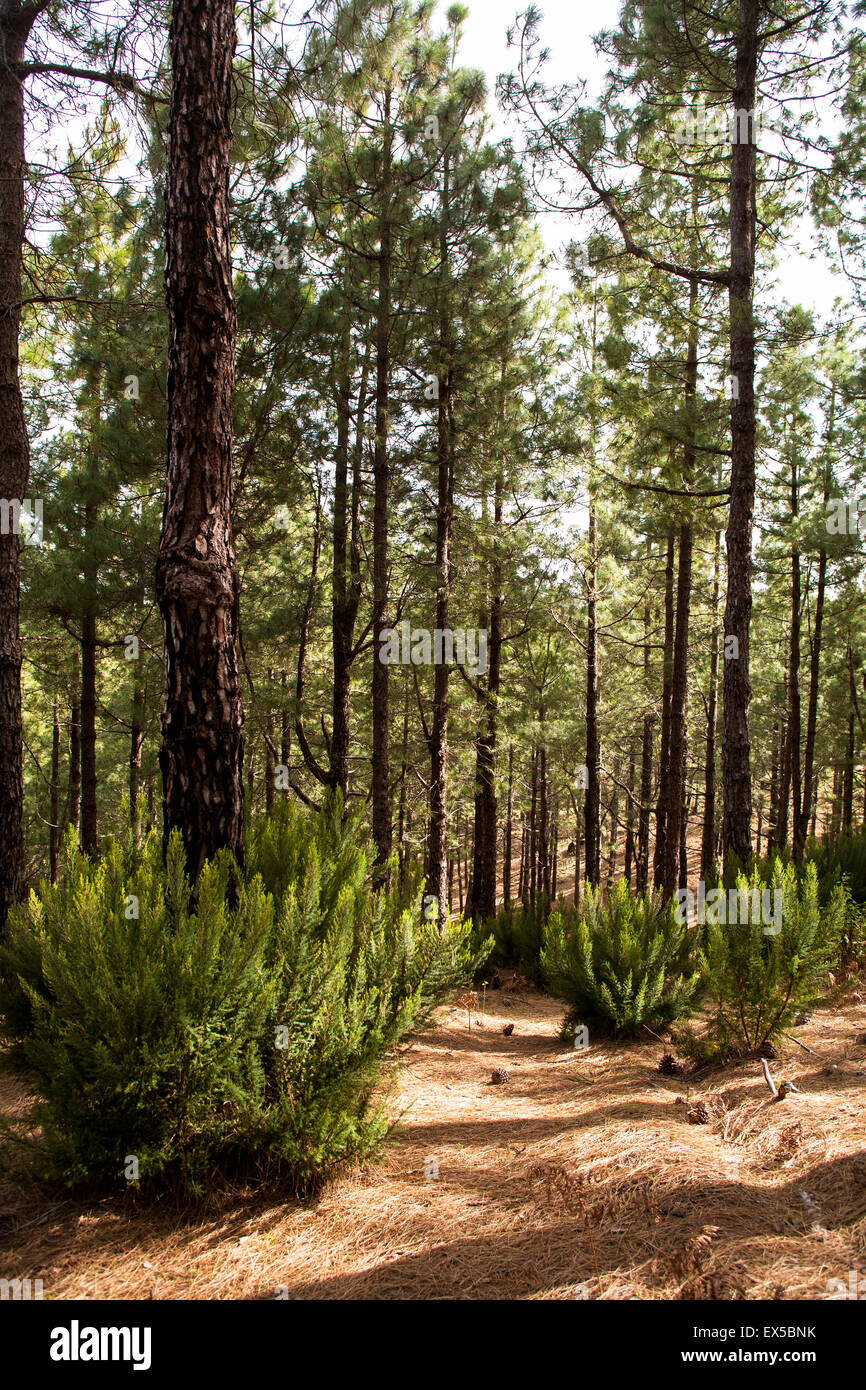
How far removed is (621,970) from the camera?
529cm

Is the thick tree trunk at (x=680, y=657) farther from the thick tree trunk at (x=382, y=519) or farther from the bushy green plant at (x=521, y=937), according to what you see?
the thick tree trunk at (x=382, y=519)

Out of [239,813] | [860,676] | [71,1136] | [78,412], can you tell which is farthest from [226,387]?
[860,676]

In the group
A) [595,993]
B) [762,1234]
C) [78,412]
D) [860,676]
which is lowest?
[595,993]

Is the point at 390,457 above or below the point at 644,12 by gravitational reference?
below

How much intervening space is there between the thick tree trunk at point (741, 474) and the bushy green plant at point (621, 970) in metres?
1.62

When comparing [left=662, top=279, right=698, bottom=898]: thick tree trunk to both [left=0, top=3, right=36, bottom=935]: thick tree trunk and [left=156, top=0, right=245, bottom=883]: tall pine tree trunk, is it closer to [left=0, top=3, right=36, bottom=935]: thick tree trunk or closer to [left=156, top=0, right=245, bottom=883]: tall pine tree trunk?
[left=156, top=0, right=245, bottom=883]: tall pine tree trunk

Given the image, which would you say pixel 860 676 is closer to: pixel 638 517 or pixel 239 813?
pixel 638 517

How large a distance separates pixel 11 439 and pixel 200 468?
309 centimetres

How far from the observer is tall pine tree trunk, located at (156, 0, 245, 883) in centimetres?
363

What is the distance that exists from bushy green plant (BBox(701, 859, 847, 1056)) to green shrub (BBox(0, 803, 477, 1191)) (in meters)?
1.97

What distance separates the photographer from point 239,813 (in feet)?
12.3

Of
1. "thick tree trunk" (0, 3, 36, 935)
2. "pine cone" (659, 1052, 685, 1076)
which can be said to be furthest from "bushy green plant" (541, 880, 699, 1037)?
"thick tree trunk" (0, 3, 36, 935)

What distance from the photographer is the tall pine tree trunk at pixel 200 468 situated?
3.63 m
